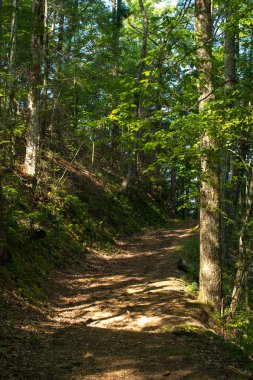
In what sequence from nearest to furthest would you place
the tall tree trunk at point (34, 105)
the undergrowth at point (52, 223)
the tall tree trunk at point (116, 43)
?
1. the undergrowth at point (52, 223)
2. the tall tree trunk at point (34, 105)
3. the tall tree trunk at point (116, 43)

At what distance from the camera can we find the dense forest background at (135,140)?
6711 millimetres

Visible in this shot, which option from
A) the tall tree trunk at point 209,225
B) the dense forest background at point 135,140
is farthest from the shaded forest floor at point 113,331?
the dense forest background at point 135,140

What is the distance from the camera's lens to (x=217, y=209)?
26.2 feet

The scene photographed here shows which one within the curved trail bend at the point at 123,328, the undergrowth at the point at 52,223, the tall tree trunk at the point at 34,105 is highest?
the tall tree trunk at the point at 34,105

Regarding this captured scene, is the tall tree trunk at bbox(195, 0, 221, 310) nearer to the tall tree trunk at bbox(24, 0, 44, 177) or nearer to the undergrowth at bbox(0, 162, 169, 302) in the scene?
the undergrowth at bbox(0, 162, 169, 302)

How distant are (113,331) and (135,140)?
4.05m

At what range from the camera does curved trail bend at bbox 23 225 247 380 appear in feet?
15.8

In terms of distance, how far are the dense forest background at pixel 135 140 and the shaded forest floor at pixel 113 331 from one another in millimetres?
851

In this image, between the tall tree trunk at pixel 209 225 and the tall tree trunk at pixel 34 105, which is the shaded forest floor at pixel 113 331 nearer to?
the tall tree trunk at pixel 209 225

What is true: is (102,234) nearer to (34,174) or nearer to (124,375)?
(34,174)

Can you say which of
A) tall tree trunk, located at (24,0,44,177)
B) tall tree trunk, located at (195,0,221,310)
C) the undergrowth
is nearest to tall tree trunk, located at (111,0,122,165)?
the undergrowth

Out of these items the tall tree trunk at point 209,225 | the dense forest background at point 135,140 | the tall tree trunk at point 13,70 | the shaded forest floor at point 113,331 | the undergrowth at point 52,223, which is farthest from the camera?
the tall tree trunk at point 13,70

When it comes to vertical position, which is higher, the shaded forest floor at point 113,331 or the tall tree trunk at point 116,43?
the tall tree trunk at point 116,43

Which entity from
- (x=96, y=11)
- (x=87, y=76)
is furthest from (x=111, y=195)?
(x=96, y=11)
